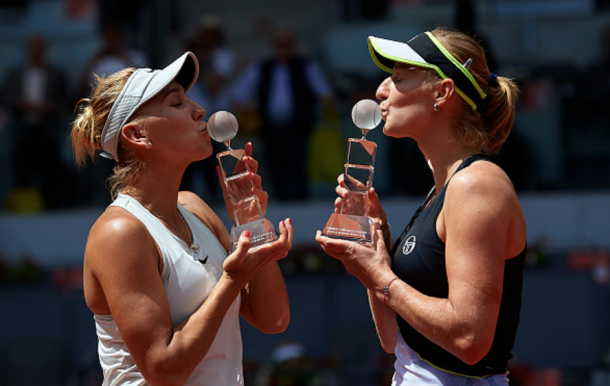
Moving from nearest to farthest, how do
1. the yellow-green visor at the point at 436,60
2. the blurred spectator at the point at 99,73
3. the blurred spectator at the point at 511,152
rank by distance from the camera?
the yellow-green visor at the point at 436,60, the blurred spectator at the point at 511,152, the blurred spectator at the point at 99,73

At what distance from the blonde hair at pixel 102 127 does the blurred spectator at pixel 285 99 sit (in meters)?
3.95

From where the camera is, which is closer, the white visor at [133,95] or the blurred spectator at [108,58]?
the white visor at [133,95]

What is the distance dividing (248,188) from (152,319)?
0.48 metres


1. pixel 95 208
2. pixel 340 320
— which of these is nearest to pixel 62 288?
pixel 95 208

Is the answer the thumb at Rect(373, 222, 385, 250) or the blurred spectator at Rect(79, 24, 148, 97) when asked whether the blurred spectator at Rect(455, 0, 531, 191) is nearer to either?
the blurred spectator at Rect(79, 24, 148, 97)

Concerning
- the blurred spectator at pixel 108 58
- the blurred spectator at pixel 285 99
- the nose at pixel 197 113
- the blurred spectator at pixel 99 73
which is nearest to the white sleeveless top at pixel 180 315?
the nose at pixel 197 113

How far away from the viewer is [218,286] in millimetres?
2146

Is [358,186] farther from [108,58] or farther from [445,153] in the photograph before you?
[108,58]

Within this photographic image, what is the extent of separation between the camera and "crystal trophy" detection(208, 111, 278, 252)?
216cm

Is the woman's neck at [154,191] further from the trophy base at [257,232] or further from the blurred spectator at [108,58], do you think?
the blurred spectator at [108,58]

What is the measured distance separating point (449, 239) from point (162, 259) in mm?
769

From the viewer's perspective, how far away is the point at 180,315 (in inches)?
85.7

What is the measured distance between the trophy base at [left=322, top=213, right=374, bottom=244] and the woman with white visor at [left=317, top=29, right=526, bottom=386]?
3cm

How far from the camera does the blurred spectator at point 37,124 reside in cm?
664
